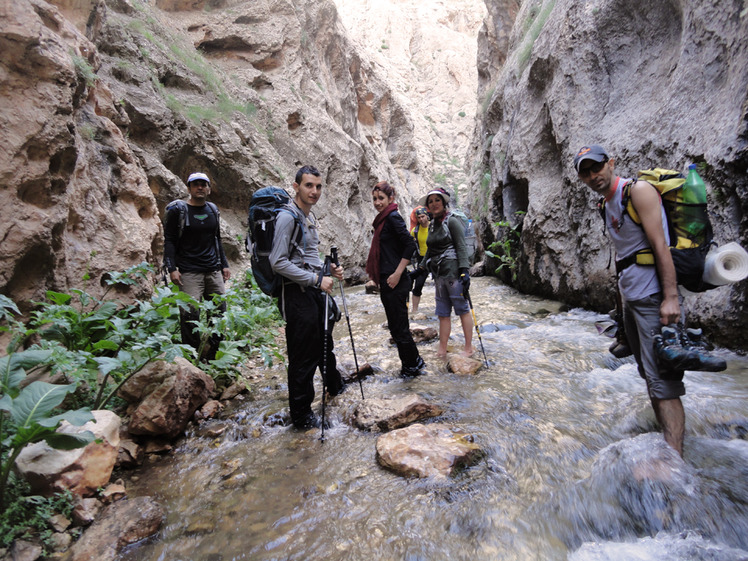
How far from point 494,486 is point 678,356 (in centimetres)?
139

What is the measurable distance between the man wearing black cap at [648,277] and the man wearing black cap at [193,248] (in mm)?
4351

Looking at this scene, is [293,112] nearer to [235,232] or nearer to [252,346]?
[235,232]

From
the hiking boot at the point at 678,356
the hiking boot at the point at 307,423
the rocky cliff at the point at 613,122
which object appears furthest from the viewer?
the rocky cliff at the point at 613,122

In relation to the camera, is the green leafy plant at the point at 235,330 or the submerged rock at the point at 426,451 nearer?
the submerged rock at the point at 426,451

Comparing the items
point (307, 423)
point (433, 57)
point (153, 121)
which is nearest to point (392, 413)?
point (307, 423)

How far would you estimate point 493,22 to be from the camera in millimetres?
20438

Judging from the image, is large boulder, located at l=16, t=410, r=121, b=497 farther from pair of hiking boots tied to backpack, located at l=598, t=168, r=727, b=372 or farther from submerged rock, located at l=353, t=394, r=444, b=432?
pair of hiking boots tied to backpack, located at l=598, t=168, r=727, b=372

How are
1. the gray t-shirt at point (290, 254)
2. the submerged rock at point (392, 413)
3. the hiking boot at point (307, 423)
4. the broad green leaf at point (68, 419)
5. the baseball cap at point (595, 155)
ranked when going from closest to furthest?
the broad green leaf at point (68, 419)
the baseball cap at point (595, 155)
the gray t-shirt at point (290, 254)
the submerged rock at point (392, 413)
the hiking boot at point (307, 423)

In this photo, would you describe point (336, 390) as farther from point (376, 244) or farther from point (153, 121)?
point (153, 121)

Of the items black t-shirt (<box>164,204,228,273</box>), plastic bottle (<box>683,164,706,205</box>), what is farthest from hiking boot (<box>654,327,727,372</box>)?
black t-shirt (<box>164,204,228,273</box>)

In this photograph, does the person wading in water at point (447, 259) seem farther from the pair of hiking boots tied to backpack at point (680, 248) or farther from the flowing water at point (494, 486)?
the pair of hiking boots tied to backpack at point (680, 248)

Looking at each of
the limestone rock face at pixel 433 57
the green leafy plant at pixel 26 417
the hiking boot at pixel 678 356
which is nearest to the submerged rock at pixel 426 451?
the hiking boot at pixel 678 356

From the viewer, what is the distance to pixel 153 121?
9.68 metres

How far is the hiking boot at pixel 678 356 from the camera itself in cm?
223
